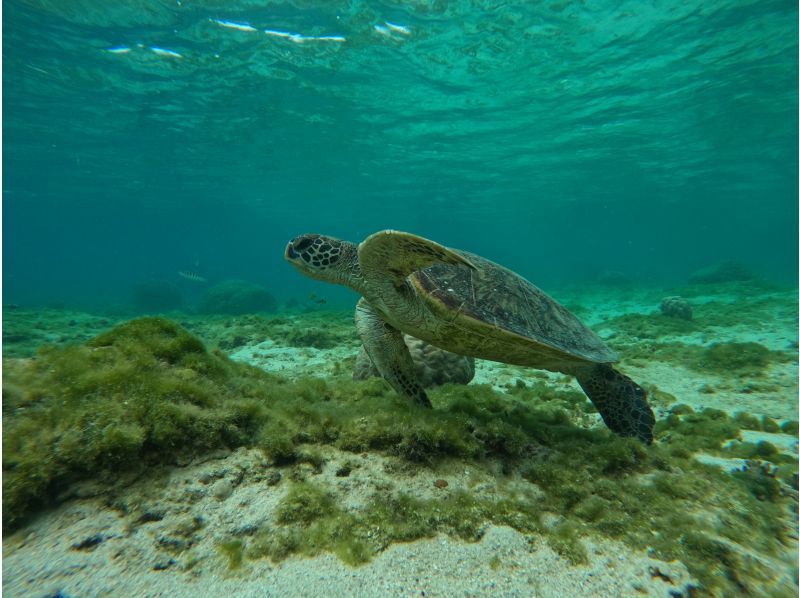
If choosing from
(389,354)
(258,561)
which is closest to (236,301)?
(389,354)

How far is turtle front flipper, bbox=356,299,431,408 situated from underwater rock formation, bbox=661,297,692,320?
1219 centimetres

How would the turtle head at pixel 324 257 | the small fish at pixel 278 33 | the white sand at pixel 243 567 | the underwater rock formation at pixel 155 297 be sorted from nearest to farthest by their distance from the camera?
the white sand at pixel 243 567 < the turtle head at pixel 324 257 < the small fish at pixel 278 33 < the underwater rock formation at pixel 155 297

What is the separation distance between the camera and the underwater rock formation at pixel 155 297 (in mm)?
25375

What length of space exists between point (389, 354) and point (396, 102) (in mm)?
20628

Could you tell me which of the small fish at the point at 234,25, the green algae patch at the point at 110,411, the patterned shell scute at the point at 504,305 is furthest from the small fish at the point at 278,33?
the green algae patch at the point at 110,411

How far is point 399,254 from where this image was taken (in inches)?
118

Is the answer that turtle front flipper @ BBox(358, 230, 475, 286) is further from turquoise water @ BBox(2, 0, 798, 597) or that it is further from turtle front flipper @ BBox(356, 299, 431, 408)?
turtle front flipper @ BBox(356, 299, 431, 408)

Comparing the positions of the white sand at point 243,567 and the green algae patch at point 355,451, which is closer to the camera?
the white sand at point 243,567

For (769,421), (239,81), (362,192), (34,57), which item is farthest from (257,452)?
(362,192)

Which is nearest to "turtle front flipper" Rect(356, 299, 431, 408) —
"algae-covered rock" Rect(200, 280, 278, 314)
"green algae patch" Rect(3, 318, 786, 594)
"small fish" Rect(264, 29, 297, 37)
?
"green algae patch" Rect(3, 318, 786, 594)

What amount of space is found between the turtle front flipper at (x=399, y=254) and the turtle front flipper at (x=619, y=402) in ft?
7.38

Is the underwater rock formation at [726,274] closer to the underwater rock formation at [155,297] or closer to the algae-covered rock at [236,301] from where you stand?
the algae-covered rock at [236,301]

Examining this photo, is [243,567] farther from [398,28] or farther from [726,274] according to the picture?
[726,274]

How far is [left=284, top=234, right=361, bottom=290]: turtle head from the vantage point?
3588mm
